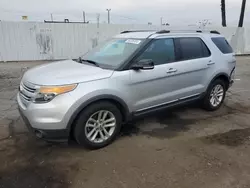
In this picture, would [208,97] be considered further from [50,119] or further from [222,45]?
[50,119]

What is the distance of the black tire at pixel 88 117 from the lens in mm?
3555

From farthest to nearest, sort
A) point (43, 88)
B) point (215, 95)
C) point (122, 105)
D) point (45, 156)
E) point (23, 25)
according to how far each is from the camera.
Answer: point (23, 25)
point (215, 95)
point (122, 105)
point (45, 156)
point (43, 88)

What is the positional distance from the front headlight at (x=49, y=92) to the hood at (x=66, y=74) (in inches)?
2.9

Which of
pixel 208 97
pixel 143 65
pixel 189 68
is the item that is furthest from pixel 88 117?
pixel 208 97

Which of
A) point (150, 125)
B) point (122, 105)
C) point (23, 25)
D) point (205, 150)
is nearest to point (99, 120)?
point (122, 105)

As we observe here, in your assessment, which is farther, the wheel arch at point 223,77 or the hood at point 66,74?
the wheel arch at point 223,77

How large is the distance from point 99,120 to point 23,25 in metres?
12.1

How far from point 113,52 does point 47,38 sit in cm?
1123

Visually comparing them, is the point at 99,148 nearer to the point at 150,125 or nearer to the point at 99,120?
the point at 99,120

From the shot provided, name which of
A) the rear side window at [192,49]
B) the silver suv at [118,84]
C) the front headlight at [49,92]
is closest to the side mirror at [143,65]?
the silver suv at [118,84]

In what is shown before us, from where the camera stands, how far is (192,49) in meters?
4.92

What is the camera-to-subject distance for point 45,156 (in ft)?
12.0

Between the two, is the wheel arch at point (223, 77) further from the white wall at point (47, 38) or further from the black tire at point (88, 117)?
the white wall at point (47, 38)

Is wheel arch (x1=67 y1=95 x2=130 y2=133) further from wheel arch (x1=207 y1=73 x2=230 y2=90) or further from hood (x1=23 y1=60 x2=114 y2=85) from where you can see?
wheel arch (x1=207 y1=73 x2=230 y2=90)
